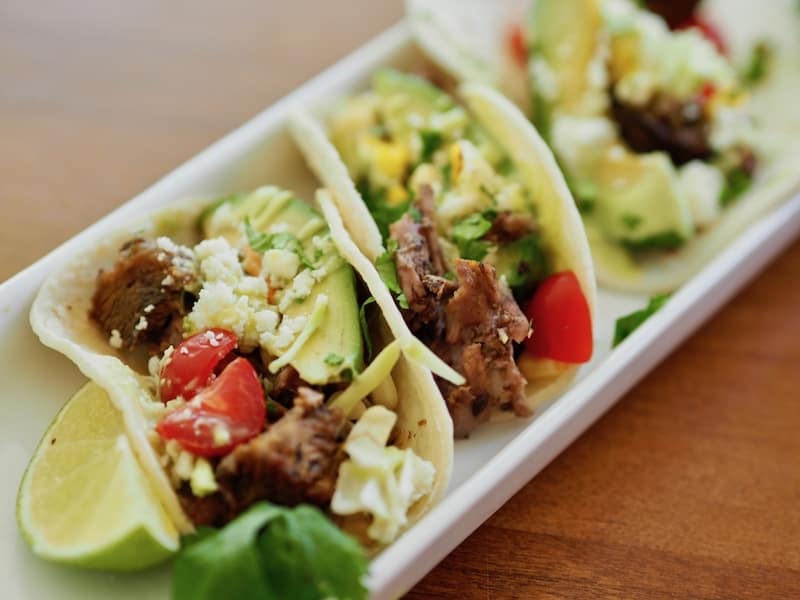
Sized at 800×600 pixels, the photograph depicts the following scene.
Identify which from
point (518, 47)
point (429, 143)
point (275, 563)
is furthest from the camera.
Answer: point (518, 47)

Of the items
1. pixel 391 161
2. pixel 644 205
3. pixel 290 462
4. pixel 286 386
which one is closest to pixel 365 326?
pixel 286 386

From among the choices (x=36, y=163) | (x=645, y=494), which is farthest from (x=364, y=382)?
(x=36, y=163)

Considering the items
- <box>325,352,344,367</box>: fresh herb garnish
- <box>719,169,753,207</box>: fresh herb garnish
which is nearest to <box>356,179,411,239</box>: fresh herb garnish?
<box>325,352,344,367</box>: fresh herb garnish

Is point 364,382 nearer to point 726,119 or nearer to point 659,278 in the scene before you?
point 659,278

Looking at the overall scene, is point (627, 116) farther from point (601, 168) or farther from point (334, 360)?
point (334, 360)

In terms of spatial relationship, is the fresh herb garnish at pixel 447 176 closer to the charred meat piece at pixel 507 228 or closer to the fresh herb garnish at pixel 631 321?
the charred meat piece at pixel 507 228

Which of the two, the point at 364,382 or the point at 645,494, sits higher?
the point at 364,382
